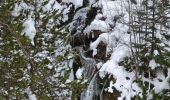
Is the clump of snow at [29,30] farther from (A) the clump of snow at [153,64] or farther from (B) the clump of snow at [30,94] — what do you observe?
(A) the clump of snow at [153,64]

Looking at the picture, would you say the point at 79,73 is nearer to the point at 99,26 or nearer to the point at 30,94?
the point at 99,26

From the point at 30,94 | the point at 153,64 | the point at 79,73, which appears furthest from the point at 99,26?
the point at 30,94

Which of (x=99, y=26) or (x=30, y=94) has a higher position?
(x=99, y=26)

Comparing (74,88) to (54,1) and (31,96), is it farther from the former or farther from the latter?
(54,1)

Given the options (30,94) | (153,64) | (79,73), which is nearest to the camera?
(153,64)

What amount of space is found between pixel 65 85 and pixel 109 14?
79.2 inches

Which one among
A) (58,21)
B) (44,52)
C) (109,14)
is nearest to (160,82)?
(109,14)

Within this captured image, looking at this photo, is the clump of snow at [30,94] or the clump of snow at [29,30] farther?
the clump of snow at [30,94]

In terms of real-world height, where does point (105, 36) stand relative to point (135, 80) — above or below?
above

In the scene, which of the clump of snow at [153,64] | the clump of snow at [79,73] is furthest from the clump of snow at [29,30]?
the clump of snow at [153,64]

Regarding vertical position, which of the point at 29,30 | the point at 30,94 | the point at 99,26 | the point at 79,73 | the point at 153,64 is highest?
the point at 29,30

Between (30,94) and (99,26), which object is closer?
(30,94)

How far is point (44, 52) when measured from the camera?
8.16 metres

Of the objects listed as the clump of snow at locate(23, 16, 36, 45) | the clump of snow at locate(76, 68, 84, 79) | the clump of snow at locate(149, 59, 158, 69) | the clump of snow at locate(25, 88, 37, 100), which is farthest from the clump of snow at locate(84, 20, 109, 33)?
the clump of snow at locate(25, 88, 37, 100)
